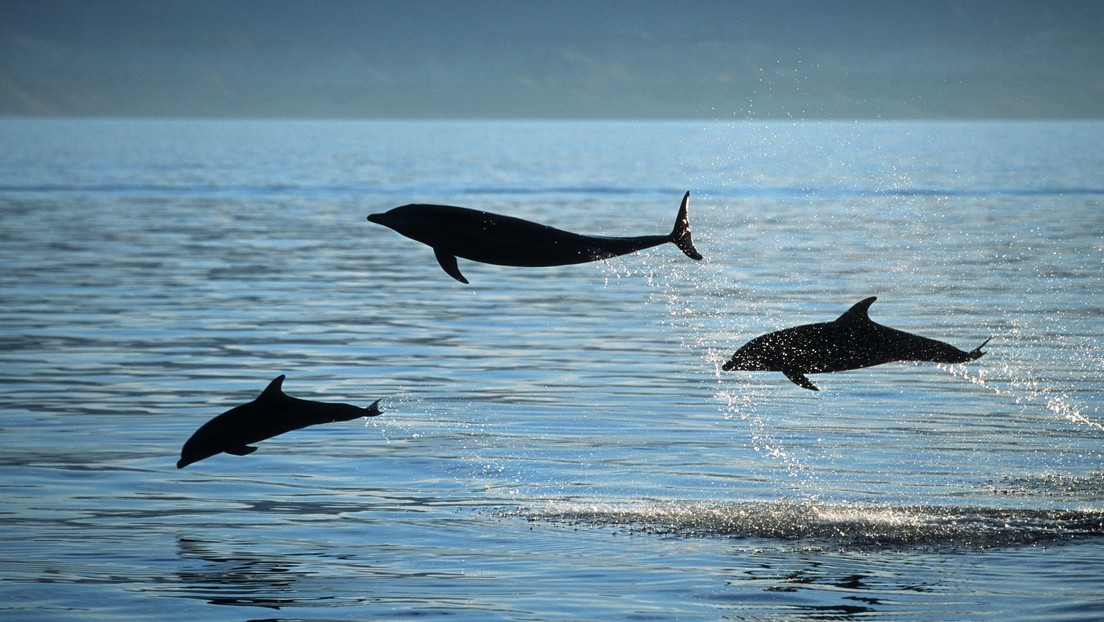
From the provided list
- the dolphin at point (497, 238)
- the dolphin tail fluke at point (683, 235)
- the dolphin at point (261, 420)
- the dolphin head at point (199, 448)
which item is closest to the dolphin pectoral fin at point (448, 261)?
the dolphin at point (497, 238)

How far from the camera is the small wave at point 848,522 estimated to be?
14.5 metres

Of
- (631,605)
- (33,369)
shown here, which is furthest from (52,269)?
(631,605)

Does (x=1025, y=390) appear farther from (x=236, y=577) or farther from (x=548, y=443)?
(x=236, y=577)

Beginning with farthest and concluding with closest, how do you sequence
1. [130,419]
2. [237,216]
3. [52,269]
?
1. [237,216]
2. [52,269]
3. [130,419]

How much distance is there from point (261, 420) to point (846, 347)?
16.8 ft

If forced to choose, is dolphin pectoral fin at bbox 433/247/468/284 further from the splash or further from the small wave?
the splash

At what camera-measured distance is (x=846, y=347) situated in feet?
44.4

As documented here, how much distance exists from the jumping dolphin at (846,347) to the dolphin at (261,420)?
3.62 meters

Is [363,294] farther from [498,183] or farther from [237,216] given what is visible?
[498,183]

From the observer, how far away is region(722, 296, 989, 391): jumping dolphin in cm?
1347

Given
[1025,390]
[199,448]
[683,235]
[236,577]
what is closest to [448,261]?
[683,235]

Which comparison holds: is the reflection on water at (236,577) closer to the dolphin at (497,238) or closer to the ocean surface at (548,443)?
the ocean surface at (548,443)

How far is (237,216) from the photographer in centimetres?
6325

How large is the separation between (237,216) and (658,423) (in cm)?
4541
